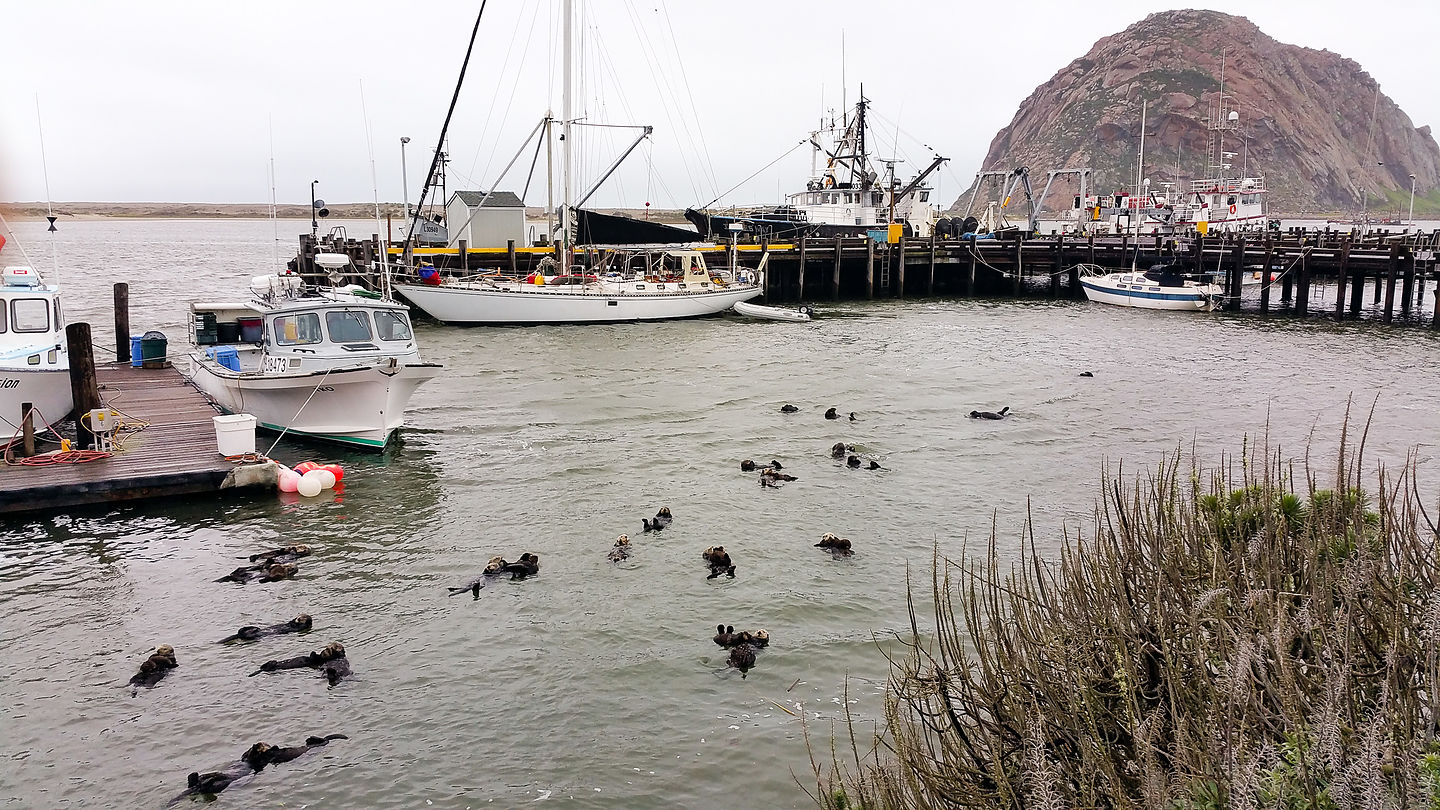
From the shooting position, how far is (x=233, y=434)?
16.2 m

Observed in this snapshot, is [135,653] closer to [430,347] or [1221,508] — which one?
[1221,508]

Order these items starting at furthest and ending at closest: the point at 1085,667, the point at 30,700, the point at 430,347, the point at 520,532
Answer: the point at 430,347 → the point at 520,532 → the point at 30,700 → the point at 1085,667

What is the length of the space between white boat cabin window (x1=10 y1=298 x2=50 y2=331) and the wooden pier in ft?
78.6

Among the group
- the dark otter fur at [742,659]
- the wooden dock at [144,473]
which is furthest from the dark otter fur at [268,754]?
the wooden dock at [144,473]

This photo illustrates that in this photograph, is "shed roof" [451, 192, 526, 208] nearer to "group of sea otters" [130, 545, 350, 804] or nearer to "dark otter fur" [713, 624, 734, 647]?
"group of sea otters" [130, 545, 350, 804]

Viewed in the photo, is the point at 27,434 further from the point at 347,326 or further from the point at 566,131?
the point at 566,131

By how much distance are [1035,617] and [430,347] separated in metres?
30.7

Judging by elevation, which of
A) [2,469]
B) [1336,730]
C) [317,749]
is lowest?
[317,749]

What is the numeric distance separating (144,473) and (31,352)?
5.45m

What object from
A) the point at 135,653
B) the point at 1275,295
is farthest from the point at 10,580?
the point at 1275,295

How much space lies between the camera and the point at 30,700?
9.74 meters

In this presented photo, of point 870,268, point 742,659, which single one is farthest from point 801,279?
point 742,659

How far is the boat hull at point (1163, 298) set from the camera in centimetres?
4669

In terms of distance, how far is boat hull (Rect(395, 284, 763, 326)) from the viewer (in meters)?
39.4
